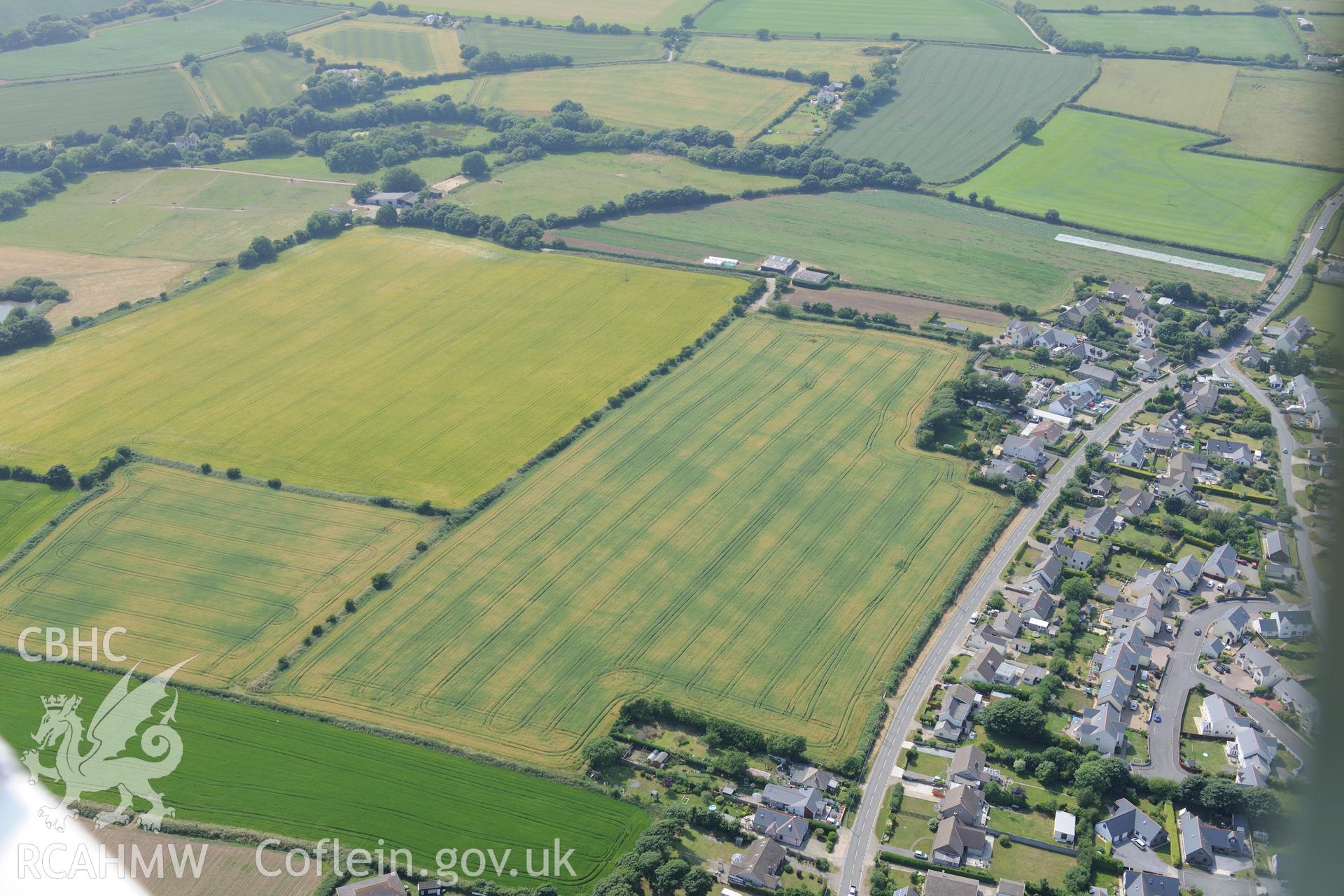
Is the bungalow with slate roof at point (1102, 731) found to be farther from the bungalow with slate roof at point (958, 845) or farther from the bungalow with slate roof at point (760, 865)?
the bungalow with slate roof at point (760, 865)

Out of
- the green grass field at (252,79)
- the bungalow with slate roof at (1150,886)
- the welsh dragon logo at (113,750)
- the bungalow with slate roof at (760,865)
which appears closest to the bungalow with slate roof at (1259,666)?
the bungalow with slate roof at (1150,886)

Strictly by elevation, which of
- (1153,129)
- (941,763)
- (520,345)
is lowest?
(941,763)

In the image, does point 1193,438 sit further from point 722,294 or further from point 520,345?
point 520,345

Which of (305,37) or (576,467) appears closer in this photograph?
(576,467)

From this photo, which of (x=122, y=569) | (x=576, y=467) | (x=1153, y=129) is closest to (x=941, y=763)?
(x=576, y=467)

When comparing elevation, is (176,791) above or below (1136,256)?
below

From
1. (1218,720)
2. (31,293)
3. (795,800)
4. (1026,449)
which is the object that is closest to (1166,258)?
(1026,449)

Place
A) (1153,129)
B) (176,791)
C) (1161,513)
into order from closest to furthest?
(176,791) < (1161,513) < (1153,129)
